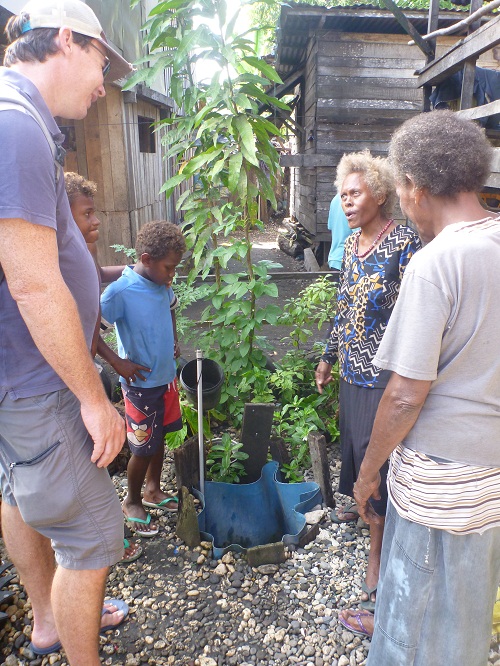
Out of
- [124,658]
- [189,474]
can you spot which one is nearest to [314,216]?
[189,474]

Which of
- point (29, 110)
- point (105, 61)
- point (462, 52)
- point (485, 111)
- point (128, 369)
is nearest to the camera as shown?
point (29, 110)

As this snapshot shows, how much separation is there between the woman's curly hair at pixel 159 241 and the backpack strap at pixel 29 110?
45.9 inches

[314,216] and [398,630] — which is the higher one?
[314,216]

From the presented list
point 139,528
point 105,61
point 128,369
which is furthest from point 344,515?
point 105,61

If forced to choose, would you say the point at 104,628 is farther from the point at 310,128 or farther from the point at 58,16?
the point at 310,128

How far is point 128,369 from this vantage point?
2.60m

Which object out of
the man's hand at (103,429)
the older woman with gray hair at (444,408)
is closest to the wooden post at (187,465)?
the man's hand at (103,429)

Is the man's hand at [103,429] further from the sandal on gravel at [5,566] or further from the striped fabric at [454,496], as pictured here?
the sandal on gravel at [5,566]

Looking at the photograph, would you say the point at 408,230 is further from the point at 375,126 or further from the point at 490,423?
the point at 375,126

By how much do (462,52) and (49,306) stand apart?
14.3ft

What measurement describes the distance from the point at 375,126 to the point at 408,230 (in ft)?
27.2

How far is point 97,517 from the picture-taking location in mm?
1619

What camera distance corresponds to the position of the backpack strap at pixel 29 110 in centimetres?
134

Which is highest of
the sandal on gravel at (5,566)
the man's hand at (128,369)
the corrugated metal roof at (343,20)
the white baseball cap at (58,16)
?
the corrugated metal roof at (343,20)
